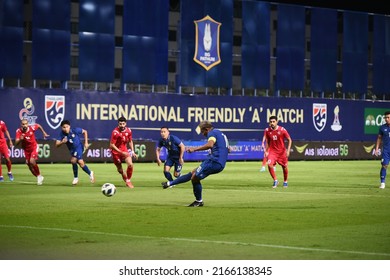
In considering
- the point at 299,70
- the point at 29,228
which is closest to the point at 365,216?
the point at 29,228

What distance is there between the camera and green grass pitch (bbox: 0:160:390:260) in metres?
14.0

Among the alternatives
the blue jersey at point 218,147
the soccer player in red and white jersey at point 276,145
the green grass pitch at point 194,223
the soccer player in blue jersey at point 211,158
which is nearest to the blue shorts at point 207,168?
the soccer player in blue jersey at point 211,158

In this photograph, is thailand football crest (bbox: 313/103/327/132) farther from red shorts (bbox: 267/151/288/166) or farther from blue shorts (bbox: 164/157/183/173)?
blue shorts (bbox: 164/157/183/173)

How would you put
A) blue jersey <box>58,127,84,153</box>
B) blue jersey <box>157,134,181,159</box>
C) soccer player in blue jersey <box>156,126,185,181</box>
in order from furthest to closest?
1. blue jersey <box>58,127,84,153</box>
2. blue jersey <box>157,134,181,159</box>
3. soccer player in blue jersey <box>156,126,185,181</box>

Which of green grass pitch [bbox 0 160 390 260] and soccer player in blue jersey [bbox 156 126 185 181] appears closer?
green grass pitch [bbox 0 160 390 260]

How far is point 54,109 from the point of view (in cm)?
5250

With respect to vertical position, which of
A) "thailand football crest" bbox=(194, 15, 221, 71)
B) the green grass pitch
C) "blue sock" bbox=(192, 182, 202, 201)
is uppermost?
"thailand football crest" bbox=(194, 15, 221, 71)

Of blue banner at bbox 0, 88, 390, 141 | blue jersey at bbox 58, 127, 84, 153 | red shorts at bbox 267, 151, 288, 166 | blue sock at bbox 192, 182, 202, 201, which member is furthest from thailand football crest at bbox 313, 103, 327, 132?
blue sock at bbox 192, 182, 202, 201

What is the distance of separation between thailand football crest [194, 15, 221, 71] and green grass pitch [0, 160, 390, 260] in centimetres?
2980

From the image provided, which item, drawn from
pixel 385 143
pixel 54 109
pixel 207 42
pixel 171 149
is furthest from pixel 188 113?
pixel 385 143

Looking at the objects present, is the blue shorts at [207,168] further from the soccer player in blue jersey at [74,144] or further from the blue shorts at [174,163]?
the soccer player in blue jersey at [74,144]

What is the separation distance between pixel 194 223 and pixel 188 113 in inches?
1583
